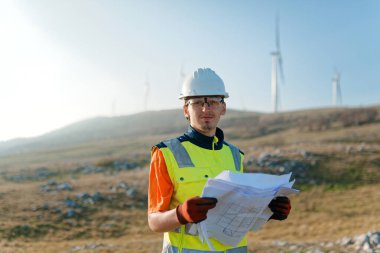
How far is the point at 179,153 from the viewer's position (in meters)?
3.22

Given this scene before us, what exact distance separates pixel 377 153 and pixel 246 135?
1347 inches

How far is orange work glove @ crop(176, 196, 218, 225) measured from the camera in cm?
263

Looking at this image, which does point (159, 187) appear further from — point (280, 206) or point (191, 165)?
point (280, 206)

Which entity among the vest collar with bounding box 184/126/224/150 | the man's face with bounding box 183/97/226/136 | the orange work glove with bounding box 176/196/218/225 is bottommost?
the orange work glove with bounding box 176/196/218/225

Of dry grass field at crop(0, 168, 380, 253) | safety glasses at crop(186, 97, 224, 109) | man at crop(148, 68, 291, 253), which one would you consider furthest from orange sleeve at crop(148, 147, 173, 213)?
dry grass field at crop(0, 168, 380, 253)

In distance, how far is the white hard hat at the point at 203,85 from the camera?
3334mm

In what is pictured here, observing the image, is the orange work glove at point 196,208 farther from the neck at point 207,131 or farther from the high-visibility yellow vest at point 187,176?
the neck at point 207,131

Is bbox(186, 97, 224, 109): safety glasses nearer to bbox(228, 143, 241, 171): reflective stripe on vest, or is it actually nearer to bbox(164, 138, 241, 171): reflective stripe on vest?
bbox(164, 138, 241, 171): reflective stripe on vest

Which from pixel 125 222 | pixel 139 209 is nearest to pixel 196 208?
pixel 125 222

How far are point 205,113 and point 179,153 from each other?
0.37 metres

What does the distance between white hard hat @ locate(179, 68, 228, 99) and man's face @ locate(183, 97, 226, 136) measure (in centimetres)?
5

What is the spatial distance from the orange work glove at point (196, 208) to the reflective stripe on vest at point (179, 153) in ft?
1.74

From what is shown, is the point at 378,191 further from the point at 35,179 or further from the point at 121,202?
the point at 35,179

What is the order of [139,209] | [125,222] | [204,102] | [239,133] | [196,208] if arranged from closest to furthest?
[196,208]
[204,102]
[125,222]
[139,209]
[239,133]
